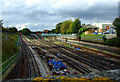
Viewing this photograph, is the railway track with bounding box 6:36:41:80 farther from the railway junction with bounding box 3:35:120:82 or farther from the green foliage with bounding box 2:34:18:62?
the green foliage with bounding box 2:34:18:62

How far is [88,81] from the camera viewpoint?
4480mm

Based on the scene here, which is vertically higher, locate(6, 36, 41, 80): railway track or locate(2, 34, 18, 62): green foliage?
locate(2, 34, 18, 62): green foliage

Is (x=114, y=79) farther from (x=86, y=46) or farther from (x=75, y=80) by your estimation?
(x=86, y=46)

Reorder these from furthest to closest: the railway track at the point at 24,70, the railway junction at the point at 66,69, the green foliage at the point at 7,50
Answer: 1. the green foliage at the point at 7,50
2. the railway track at the point at 24,70
3. the railway junction at the point at 66,69

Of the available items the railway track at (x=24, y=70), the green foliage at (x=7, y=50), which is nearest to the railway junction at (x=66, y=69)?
the railway track at (x=24, y=70)

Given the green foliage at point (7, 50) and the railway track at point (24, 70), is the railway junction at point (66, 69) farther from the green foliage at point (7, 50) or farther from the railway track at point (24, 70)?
the green foliage at point (7, 50)

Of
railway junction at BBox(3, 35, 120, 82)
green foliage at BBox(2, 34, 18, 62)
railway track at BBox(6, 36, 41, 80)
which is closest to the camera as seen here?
railway junction at BBox(3, 35, 120, 82)

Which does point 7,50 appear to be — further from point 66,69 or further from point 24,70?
point 66,69

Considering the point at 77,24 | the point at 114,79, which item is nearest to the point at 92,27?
the point at 77,24

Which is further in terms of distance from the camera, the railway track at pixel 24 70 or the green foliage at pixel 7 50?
the green foliage at pixel 7 50

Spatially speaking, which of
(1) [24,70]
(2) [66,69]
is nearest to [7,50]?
(1) [24,70]

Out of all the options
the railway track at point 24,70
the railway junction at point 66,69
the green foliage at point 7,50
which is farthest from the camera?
the green foliage at point 7,50

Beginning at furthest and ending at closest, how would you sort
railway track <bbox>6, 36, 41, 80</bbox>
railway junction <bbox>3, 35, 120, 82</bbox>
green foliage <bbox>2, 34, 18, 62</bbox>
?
green foliage <bbox>2, 34, 18, 62</bbox>
railway track <bbox>6, 36, 41, 80</bbox>
railway junction <bbox>3, 35, 120, 82</bbox>

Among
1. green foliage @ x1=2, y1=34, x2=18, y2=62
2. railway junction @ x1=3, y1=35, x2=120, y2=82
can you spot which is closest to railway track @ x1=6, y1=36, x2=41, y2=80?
railway junction @ x1=3, y1=35, x2=120, y2=82
